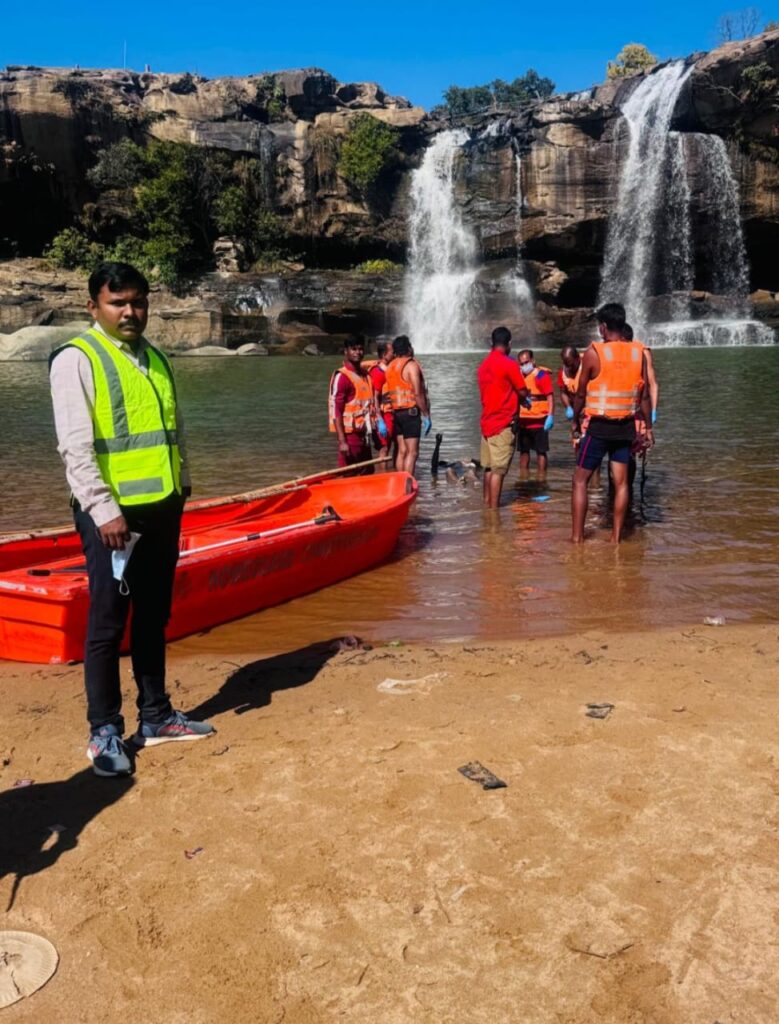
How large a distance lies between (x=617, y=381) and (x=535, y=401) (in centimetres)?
333

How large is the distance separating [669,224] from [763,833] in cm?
4166

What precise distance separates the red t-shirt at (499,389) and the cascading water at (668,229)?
31.7 meters

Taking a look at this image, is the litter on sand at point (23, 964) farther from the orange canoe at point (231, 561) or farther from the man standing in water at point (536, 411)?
the man standing in water at point (536, 411)

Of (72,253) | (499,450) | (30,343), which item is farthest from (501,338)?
(72,253)

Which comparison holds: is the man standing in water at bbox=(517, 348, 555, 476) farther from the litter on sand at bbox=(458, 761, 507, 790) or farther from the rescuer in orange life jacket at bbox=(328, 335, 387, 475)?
the litter on sand at bbox=(458, 761, 507, 790)

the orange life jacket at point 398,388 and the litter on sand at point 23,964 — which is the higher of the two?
the orange life jacket at point 398,388

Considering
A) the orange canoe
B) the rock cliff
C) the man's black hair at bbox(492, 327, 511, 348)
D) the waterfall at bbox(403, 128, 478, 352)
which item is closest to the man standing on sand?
the orange canoe

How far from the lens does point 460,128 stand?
143 feet

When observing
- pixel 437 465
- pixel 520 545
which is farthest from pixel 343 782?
pixel 437 465

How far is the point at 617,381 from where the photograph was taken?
7.19 meters

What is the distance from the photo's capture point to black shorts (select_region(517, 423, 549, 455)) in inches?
426

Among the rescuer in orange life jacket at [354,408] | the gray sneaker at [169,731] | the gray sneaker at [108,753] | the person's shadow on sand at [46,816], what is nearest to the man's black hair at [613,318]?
the rescuer in orange life jacket at [354,408]

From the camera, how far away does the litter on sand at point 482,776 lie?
336 cm

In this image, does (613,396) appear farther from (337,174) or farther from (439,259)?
(337,174)
